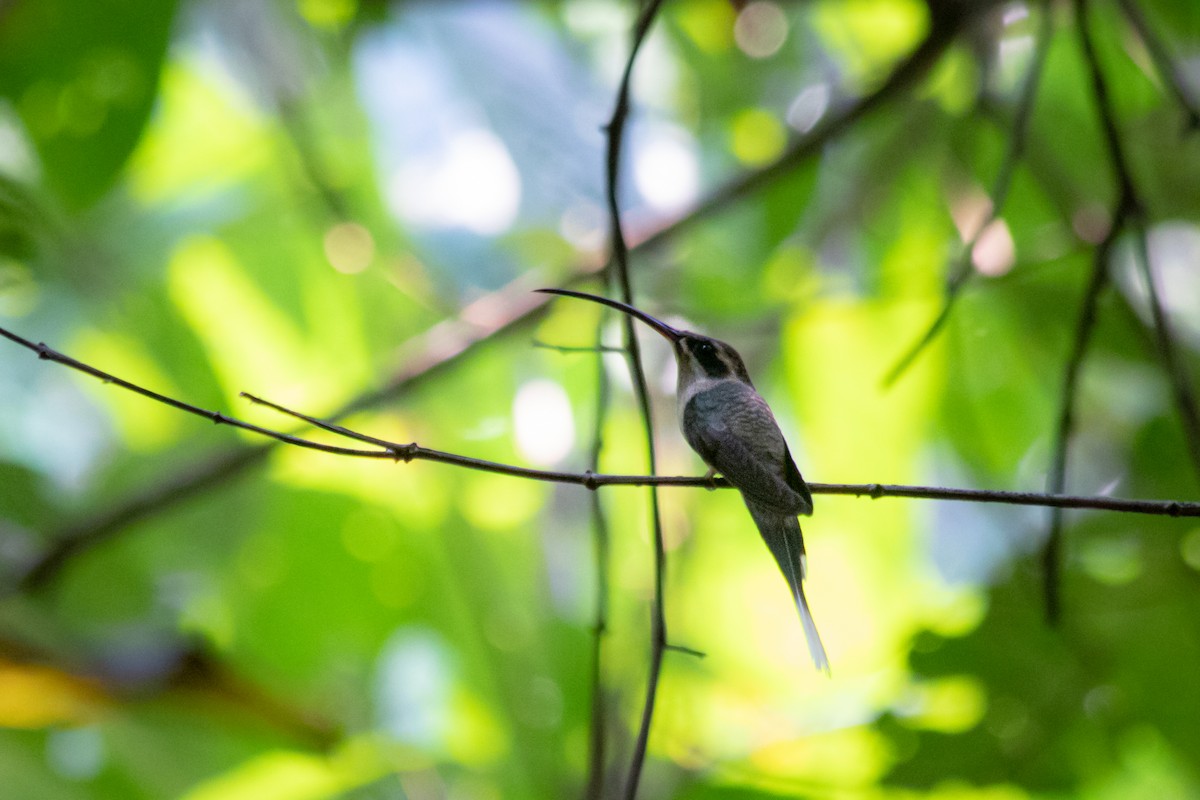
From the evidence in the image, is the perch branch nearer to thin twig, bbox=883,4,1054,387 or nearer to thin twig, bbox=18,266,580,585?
thin twig, bbox=883,4,1054,387

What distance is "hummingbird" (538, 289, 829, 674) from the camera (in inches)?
81.9

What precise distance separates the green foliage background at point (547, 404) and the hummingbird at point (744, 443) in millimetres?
601

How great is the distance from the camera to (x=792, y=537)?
6.98 feet

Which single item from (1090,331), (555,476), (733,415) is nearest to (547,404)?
(733,415)

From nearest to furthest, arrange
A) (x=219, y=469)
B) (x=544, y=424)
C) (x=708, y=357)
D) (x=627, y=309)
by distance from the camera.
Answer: (x=627, y=309) < (x=708, y=357) < (x=219, y=469) < (x=544, y=424)

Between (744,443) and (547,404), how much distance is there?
195 cm

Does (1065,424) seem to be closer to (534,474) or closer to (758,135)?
(534,474)

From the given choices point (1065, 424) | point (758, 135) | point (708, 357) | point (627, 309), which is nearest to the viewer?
point (627, 309)

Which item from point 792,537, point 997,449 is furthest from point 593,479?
point 997,449

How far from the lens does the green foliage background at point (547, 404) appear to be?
2.86 meters

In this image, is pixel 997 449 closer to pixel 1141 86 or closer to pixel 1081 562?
pixel 1081 562

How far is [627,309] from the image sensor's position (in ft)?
5.96

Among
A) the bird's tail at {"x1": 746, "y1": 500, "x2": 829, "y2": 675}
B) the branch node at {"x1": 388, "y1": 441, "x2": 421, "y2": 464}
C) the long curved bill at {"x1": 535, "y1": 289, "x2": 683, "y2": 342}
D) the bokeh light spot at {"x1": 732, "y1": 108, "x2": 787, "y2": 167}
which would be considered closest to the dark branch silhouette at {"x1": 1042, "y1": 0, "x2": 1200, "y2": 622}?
the bird's tail at {"x1": 746, "y1": 500, "x2": 829, "y2": 675}

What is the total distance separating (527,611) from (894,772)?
1520 mm
